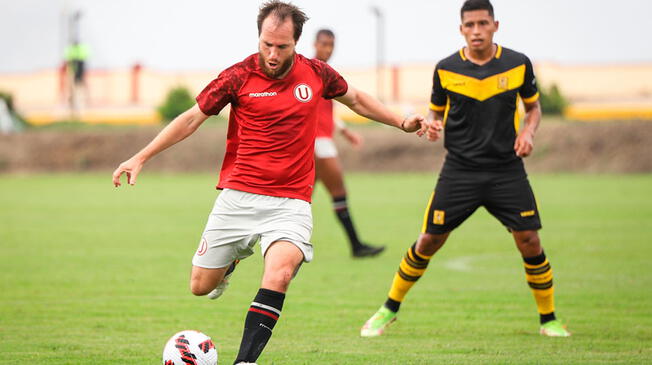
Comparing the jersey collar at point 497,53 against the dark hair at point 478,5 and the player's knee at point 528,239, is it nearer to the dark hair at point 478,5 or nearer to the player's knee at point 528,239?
the dark hair at point 478,5

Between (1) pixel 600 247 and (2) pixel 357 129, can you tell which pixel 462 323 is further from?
(2) pixel 357 129

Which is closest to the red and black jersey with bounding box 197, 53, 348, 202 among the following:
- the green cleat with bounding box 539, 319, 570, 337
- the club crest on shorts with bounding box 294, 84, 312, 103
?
the club crest on shorts with bounding box 294, 84, 312, 103

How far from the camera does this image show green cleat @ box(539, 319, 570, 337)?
24.6 ft

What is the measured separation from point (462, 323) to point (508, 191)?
4.21 ft

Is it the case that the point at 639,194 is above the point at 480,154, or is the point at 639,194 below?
below

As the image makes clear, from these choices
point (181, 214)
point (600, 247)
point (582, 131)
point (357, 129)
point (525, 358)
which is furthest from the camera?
point (357, 129)

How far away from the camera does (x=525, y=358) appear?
661 cm

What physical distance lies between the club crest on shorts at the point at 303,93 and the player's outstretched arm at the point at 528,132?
73.8 inches

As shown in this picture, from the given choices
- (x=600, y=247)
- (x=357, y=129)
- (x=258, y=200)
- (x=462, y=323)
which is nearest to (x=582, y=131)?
(x=357, y=129)

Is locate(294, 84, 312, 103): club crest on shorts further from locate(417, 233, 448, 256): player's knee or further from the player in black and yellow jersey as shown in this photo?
locate(417, 233, 448, 256): player's knee

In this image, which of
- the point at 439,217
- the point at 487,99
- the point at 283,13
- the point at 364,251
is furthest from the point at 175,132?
the point at 364,251

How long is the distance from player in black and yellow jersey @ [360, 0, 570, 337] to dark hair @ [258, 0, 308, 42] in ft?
5.85

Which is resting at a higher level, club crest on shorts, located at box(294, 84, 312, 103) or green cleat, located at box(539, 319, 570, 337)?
club crest on shorts, located at box(294, 84, 312, 103)

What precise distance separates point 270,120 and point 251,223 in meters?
0.68
